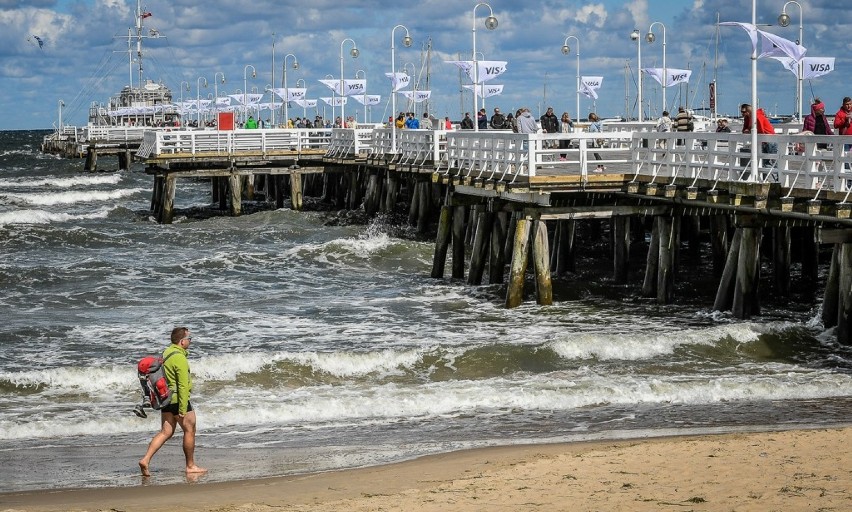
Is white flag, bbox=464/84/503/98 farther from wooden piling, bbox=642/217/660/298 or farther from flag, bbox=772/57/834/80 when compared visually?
wooden piling, bbox=642/217/660/298

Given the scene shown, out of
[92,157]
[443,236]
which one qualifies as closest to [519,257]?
[443,236]

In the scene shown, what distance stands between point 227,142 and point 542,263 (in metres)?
23.0

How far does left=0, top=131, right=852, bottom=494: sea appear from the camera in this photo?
14.1 metres

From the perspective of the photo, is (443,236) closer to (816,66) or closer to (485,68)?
(485,68)

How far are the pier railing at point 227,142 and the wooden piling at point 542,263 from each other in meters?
22.1

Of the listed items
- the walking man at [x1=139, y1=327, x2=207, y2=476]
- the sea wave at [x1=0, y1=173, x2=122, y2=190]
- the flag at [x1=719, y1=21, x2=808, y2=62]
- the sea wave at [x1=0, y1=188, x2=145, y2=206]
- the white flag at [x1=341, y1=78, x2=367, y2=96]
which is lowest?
the walking man at [x1=139, y1=327, x2=207, y2=476]

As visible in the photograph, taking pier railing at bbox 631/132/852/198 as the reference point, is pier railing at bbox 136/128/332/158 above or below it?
above

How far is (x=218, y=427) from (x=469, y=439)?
327 cm

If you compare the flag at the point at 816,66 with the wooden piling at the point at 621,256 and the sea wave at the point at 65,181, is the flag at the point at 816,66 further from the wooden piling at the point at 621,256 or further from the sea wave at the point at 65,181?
the sea wave at the point at 65,181

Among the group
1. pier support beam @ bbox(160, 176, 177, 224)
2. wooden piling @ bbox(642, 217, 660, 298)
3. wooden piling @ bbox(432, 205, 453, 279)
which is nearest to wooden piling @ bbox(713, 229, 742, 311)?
wooden piling @ bbox(642, 217, 660, 298)

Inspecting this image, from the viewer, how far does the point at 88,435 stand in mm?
14789

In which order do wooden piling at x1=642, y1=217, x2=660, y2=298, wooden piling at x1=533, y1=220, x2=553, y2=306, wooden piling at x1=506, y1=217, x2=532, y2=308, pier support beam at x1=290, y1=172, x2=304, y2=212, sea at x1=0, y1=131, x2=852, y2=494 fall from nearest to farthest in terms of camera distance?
sea at x1=0, y1=131, x2=852, y2=494 → wooden piling at x1=533, y1=220, x2=553, y2=306 → wooden piling at x1=506, y1=217, x2=532, y2=308 → wooden piling at x1=642, y1=217, x2=660, y2=298 → pier support beam at x1=290, y1=172, x2=304, y2=212

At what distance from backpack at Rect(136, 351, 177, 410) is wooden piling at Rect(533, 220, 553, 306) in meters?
11.4

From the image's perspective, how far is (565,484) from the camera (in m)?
11.1
